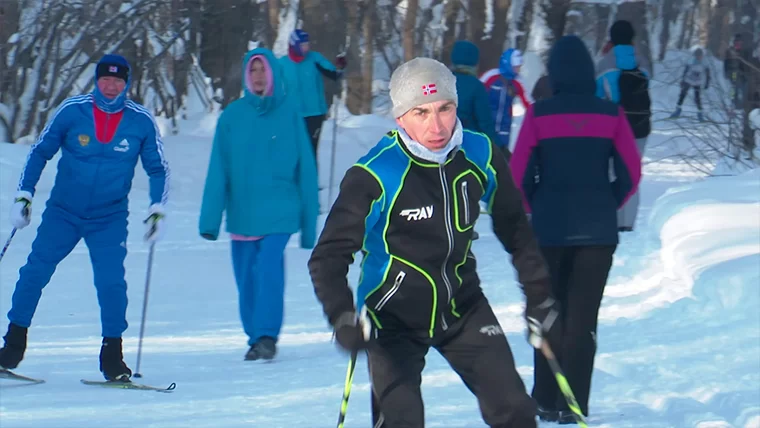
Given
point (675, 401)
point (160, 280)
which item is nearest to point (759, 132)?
point (160, 280)

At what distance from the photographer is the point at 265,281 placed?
25.9 feet

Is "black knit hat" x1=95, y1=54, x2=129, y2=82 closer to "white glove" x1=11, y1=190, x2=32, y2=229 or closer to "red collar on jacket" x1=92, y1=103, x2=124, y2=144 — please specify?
"red collar on jacket" x1=92, y1=103, x2=124, y2=144

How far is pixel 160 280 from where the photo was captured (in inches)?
448

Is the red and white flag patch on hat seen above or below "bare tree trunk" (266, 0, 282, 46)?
above

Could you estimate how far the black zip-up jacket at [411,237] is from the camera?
397 centimetres

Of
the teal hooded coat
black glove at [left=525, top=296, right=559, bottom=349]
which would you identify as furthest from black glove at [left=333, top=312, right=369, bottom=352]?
the teal hooded coat

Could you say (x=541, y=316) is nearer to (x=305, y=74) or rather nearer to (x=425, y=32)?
(x=305, y=74)

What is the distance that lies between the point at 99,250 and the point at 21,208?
1.59 ft

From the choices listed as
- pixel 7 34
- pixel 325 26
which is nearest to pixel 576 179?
pixel 325 26

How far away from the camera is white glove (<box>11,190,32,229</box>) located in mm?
7191

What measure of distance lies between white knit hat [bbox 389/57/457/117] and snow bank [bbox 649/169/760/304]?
4.84 m

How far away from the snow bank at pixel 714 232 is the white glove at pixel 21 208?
429cm

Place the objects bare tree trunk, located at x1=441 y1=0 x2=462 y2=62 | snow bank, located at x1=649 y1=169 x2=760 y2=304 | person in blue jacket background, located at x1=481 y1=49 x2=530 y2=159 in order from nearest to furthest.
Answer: snow bank, located at x1=649 y1=169 x2=760 y2=304 < person in blue jacket background, located at x1=481 y1=49 x2=530 y2=159 < bare tree trunk, located at x1=441 y1=0 x2=462 y2=62

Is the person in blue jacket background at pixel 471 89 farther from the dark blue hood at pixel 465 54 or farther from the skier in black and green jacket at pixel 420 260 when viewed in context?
the skier in black and green jacket at pixel 420 260
